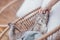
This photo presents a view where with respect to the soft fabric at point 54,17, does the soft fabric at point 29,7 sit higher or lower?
higher

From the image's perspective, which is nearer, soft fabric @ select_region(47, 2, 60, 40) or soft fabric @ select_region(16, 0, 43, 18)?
soft fabric @ select_region(47, 2, 60, 40)

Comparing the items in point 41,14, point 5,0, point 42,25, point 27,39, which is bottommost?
point 27,39

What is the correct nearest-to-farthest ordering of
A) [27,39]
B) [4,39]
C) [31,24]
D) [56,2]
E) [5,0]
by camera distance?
[27,39] < [56,2] < [31,24] < [4,39] < [5,0]

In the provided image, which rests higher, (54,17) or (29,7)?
(29,7)

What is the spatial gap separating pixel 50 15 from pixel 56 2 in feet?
0.39

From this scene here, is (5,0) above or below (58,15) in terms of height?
above

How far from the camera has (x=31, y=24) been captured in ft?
4.57

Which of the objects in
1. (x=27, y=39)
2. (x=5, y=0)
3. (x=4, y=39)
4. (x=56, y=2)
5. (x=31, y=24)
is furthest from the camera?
(x=5, y=0)

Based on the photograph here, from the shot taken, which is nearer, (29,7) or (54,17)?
(54,17)

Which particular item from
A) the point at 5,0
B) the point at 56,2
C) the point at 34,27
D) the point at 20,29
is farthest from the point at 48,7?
the point at 5,0

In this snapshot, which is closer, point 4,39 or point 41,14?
A: point 41,14

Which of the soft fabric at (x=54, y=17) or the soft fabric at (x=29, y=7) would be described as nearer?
the soft fabric at (x=54, y=17)

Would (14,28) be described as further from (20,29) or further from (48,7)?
(48,7)

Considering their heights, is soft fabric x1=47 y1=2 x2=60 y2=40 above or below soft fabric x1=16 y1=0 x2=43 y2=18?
below
